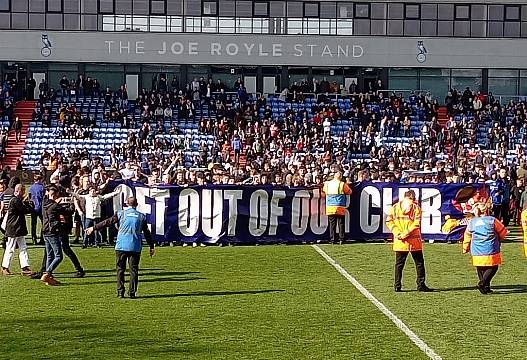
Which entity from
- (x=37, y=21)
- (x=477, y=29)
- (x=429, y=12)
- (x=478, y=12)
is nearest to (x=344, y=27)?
(x=429, y=12)

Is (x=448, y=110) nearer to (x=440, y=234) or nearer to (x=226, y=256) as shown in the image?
(x=440, y=234)

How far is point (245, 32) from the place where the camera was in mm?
53438

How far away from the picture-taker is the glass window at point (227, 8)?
53.2 meters

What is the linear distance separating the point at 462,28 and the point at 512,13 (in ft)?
9.31

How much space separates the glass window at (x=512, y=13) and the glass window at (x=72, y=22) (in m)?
22.4

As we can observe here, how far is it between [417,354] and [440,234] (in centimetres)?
1313

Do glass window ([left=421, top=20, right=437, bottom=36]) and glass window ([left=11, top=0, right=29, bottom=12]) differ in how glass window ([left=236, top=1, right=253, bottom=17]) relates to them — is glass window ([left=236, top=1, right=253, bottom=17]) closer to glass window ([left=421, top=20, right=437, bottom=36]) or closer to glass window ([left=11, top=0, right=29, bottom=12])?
glass window ([left=421, top=20, right=437, bottom=36])

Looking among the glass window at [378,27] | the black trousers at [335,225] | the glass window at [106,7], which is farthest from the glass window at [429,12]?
the black trousers at [335,225]

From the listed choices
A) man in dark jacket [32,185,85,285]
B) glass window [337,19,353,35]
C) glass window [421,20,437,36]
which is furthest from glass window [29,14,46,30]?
man in dark jacket [32,185,85,285]

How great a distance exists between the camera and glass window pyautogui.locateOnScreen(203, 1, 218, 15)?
5312cm

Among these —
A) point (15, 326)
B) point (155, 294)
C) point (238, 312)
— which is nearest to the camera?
point (15, 326)

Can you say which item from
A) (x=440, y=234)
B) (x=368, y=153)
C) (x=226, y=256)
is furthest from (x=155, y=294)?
(x=368, y=153)

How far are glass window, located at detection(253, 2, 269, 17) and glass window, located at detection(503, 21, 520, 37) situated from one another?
12.6 m

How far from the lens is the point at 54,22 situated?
52.7 metres
